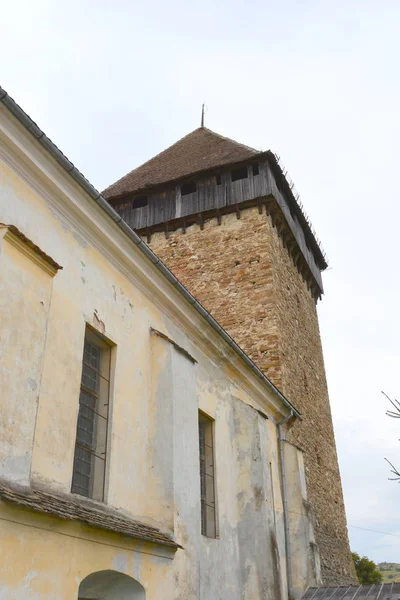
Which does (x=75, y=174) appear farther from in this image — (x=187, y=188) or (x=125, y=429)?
(x=187, y=188)

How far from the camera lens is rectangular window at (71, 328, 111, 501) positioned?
5.91 metres

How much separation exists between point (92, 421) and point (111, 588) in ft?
5.47

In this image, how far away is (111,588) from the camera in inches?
223

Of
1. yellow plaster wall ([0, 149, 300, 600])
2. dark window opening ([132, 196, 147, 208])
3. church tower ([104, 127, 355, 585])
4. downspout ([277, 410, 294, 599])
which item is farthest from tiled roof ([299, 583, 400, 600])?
dark window opening ([132, 196, 147, 208])

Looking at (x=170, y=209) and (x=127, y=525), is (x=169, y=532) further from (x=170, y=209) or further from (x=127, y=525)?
(x=170, y=209)

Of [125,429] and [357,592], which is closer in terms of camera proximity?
[125,429]

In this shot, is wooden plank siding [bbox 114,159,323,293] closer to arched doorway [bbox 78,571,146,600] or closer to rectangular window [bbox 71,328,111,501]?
rectangular window [bbox 71,328,111,501]

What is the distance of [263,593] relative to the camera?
9016 mm

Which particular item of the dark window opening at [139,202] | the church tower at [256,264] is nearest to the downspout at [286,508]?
the church tower at [256,264]

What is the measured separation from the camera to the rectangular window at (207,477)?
8406 mm

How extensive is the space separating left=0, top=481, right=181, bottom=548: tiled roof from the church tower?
27.3ft

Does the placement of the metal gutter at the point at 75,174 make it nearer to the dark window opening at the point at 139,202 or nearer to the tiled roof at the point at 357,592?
the tiled roof at the point at 357,592

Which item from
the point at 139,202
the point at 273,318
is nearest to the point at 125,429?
the point at 273,318

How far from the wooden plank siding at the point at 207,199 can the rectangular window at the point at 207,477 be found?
364 inches
